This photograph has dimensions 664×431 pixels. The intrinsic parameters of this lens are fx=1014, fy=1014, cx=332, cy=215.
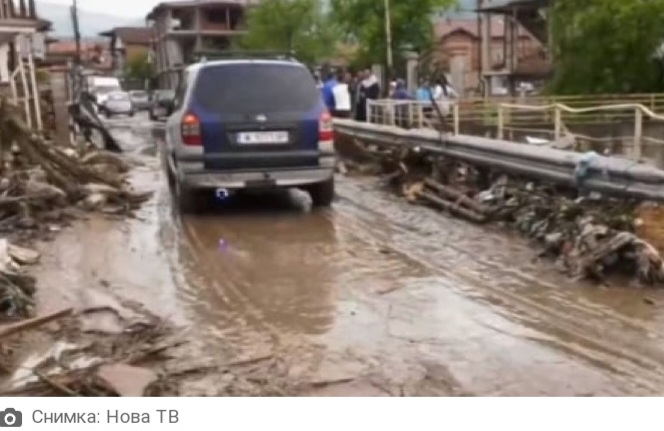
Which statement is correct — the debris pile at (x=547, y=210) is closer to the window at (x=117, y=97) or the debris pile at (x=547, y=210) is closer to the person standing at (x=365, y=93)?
the person standing at (x=365, y=93)

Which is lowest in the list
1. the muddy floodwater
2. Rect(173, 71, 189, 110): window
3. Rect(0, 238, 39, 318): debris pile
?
the muddy floodwater

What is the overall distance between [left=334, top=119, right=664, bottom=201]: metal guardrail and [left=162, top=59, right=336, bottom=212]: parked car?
4.32ft

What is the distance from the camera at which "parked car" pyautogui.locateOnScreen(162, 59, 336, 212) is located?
8.67m

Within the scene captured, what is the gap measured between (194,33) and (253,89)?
3.83 meters

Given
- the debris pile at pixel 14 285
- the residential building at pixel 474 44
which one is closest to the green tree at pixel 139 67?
the debris pile at pixel 14 285

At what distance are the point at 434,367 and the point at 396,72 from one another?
25.1 meters

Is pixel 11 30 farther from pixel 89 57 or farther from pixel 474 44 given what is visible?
pixel 474 44

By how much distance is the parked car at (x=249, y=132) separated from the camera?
8.67 m

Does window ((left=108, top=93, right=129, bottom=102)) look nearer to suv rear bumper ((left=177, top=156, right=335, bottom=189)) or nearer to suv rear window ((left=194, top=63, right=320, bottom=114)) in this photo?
suv rear window ((left=194, top=63, right=320, bottom=114))

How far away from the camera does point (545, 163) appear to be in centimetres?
760

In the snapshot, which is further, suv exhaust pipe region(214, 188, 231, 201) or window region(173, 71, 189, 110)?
window region(173, 71, 189, 110)

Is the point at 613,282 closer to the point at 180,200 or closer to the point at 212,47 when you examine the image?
the point at 180,200

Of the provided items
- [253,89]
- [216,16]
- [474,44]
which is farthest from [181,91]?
[474,44]
